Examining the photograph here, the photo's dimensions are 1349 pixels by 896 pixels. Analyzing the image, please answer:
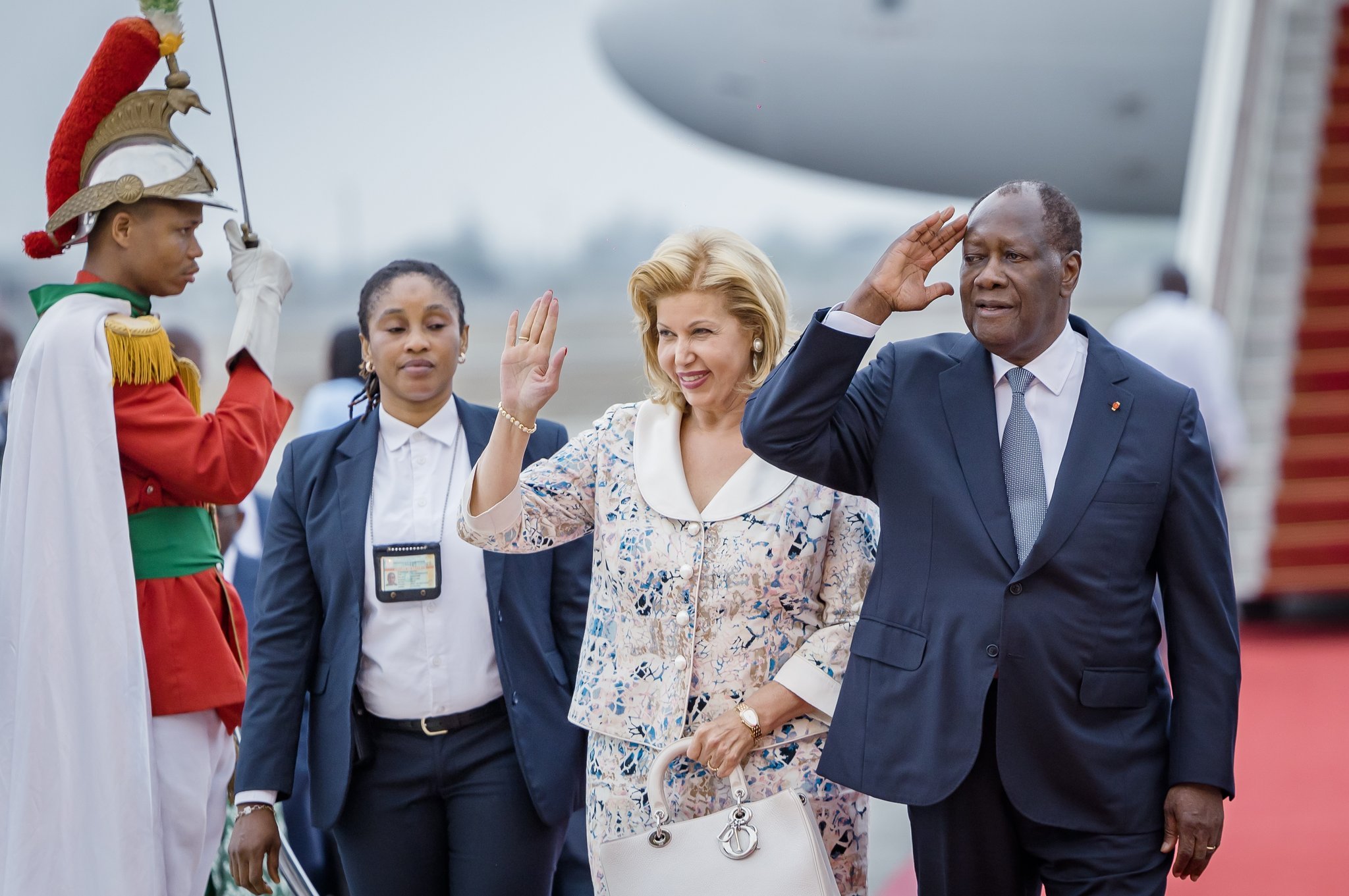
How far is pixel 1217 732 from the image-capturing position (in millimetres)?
1743

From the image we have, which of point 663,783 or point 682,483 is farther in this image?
point 682,483

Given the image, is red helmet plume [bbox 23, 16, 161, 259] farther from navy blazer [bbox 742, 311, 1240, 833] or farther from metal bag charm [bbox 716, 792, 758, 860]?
metal bag charm [bbox 716, 792, 758, 860]

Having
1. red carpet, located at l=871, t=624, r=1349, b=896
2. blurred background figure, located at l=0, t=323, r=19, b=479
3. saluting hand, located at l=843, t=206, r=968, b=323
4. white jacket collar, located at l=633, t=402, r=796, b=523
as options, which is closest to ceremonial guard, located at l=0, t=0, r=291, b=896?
white jacket collar, located at l=633, t=402, r=796, b=523

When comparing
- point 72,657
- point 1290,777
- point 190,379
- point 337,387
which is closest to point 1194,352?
point 1290,777

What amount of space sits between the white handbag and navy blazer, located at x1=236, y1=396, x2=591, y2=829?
0.33 metres

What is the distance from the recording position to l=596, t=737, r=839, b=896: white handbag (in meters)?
1.74

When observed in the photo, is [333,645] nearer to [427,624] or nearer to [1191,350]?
[427,624]

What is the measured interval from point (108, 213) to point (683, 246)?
94cm

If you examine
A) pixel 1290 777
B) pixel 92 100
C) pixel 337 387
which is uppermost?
pixel 92 100

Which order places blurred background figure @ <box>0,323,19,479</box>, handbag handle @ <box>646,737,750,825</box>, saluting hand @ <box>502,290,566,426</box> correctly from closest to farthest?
handbag handle @ <box>646,737,750,825</box> < saluting hand @ <box>502,290,566,426</box> < blurred background figure @ <box>0,323,19,479</box>

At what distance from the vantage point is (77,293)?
2.07 meters

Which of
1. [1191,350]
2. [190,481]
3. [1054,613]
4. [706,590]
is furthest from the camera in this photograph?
[1191,350]

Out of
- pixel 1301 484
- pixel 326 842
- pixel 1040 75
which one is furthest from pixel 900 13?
pixel 326 842

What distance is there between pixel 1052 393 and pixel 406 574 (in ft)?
3.47
